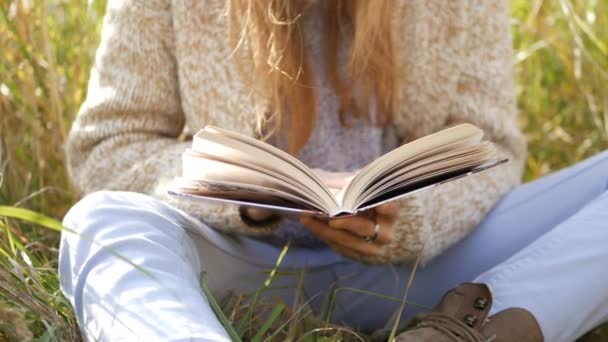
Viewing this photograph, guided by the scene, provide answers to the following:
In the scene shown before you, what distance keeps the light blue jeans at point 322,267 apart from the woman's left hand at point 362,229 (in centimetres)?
13

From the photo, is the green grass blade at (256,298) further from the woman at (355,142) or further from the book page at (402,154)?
the book page at (402,154)

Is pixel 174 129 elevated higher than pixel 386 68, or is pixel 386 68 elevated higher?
pixel 386 68

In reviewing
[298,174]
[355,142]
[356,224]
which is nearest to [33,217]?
[298,174]

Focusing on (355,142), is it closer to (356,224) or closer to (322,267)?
(322,267)

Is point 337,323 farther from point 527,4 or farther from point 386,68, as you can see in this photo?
point 527,4

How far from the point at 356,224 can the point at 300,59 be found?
369 mm

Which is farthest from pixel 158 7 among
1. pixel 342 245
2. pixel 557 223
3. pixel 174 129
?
pixel 557 223

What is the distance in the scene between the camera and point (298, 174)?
1.17m

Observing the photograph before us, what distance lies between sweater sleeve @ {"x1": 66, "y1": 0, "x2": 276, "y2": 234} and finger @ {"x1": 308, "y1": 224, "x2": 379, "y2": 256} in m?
0.31

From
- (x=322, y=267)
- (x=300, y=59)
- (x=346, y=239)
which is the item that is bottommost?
(x=322, y=267)

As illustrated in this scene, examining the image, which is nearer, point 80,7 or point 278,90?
point 278,90

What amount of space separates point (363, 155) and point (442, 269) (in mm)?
245

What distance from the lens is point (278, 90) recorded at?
155 centimetres

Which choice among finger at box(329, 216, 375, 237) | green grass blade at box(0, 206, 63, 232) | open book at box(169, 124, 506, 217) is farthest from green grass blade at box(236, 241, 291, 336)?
green grass blade at box(0, 206, 63, 232)
